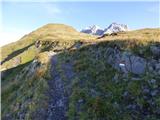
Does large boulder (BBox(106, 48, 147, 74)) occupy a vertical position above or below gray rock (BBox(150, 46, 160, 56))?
below

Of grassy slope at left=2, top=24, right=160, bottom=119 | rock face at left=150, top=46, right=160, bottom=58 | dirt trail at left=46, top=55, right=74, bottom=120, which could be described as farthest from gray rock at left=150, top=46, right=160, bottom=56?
dirt trail at left=46, top=55, right=74, bottom=120

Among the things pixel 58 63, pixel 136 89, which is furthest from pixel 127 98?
pixel 58 63

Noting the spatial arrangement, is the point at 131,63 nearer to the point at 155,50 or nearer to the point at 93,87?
the point at 155,50

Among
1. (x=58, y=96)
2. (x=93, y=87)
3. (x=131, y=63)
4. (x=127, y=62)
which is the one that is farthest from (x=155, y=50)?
(x=58, y=96)

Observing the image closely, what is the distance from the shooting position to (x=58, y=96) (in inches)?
1160

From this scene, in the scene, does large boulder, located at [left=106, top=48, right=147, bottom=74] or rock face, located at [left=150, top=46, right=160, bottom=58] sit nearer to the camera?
large boulder, located at [left=106, top=48, right=147, bottom=74]

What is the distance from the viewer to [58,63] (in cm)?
3997

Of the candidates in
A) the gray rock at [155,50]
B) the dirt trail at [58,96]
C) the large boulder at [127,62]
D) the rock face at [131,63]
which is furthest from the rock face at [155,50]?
the dirt trail at [58,96]

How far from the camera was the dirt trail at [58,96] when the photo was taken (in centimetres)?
2653

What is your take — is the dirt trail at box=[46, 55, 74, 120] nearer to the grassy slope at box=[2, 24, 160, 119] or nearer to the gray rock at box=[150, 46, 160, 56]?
the grassy slope at box=[2, 24, 160, 119]

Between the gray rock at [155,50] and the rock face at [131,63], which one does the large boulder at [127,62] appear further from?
the gray rock at [155,50]

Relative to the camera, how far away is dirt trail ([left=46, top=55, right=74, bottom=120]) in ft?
87.0

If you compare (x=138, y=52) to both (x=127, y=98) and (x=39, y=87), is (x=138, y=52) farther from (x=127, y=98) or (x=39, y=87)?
(x=39, y=87)

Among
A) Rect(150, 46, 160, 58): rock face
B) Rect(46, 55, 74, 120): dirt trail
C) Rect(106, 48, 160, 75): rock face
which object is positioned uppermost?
Rect(150, 46, 160, 58): rock face
